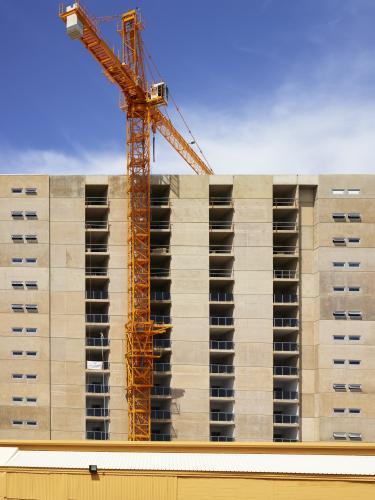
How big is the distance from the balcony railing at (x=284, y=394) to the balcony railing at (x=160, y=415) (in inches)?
409

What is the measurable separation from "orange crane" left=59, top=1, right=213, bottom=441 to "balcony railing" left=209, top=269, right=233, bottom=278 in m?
6.73

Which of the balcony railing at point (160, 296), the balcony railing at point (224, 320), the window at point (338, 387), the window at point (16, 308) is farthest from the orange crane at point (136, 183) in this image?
the window at point (338, 387)

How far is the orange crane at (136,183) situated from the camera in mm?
35031

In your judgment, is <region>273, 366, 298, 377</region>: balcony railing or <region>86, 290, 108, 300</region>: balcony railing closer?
<region>273, 366, 298, 377</region>: balcony railing

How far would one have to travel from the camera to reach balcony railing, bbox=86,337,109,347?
3658cm

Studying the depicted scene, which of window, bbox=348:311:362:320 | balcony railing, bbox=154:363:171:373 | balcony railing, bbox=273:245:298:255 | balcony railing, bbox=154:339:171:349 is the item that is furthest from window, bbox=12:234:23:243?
window, bbox=348:311:362:320

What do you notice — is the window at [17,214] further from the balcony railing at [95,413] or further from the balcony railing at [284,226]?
the balcony railing at [284,226]

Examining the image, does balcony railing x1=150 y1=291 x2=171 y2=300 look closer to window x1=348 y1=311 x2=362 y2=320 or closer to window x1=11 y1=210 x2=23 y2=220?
window x1=11 y1=210 x2=23 y2=220

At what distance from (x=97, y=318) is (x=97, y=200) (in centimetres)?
1177

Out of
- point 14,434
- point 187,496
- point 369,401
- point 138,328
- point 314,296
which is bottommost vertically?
point 14,434

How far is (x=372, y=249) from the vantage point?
3647 centimetres

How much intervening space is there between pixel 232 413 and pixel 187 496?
21.1 metres

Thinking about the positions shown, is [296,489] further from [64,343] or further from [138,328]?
[64,343]

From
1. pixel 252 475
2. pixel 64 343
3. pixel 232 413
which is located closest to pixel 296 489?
pixel 252 475
